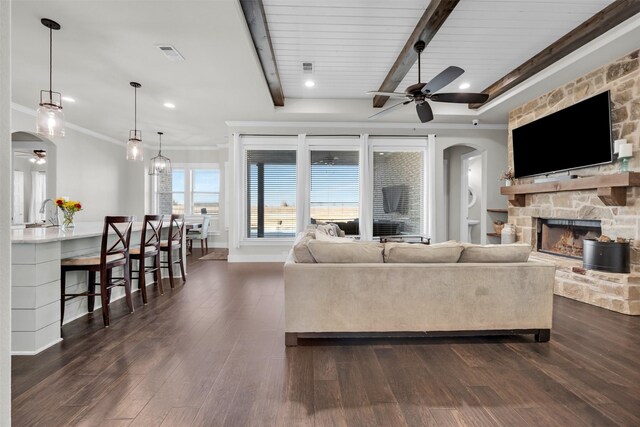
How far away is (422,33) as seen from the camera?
3373mm

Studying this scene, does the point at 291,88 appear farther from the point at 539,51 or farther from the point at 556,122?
the point at 556,122

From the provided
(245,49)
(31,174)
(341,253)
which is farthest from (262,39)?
(31,174)

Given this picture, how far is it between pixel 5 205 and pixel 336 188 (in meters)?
5.66

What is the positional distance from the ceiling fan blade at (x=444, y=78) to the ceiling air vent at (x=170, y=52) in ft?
8.86

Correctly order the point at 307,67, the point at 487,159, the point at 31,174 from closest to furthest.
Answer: the point at 307,67 → the point at 487,159 → the point at 31,174

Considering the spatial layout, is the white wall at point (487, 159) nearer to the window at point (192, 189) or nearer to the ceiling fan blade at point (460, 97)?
the ceiling fan blade at point (460, 97)

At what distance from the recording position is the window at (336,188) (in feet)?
21.2

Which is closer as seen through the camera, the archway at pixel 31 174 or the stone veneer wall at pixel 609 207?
the stone veneer wall at pixel 609 207

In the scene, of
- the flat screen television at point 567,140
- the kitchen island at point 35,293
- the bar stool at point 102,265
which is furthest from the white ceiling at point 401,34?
the kitchen island at point 35,293

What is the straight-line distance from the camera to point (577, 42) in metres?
3.61

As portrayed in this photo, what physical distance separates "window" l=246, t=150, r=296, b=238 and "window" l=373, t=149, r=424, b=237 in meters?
1.69

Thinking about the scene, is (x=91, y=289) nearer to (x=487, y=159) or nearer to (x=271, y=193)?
(x=271, y=193)

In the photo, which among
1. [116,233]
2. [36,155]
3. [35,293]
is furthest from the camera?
[36,155]

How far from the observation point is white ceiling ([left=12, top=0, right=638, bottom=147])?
297cm
